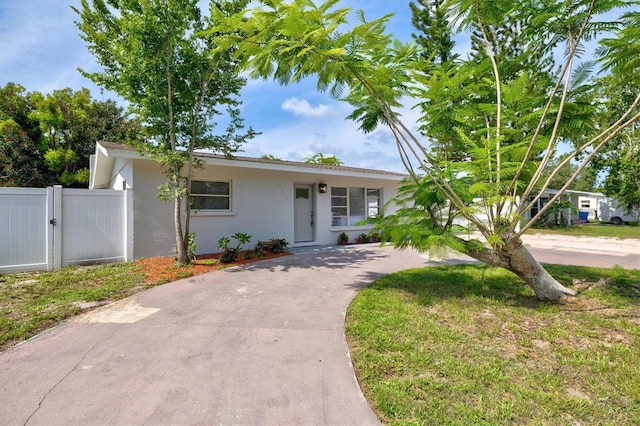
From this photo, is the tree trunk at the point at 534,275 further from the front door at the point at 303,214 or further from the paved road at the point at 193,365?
the front door at the point at 303,214

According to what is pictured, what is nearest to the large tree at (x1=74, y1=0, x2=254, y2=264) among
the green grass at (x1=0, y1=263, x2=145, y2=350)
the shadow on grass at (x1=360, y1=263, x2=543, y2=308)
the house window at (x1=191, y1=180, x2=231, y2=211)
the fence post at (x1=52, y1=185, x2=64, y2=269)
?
the house window at (x1=191, y1=180, x2=231, y2=211)

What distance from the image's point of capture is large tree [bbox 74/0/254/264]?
22.4 ft

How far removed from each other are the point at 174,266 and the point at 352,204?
801cm

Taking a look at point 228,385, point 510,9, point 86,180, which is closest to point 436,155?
point 510,9

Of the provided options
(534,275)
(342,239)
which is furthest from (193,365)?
(342,239)

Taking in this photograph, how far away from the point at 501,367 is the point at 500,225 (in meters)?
2.27

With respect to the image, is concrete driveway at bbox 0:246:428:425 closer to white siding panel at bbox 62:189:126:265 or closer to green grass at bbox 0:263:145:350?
green grass at bbox 0:263:145:350

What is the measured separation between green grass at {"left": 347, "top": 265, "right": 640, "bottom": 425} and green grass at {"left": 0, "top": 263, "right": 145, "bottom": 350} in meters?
4.28

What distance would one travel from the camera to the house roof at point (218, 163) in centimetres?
802

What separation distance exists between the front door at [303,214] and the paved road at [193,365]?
6.48m

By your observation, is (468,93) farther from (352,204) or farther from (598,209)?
(598,209)

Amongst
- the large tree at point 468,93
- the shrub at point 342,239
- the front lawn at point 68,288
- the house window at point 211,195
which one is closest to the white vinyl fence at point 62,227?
the front lawn at point 68,288

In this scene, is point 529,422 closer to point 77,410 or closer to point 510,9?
point 77,410

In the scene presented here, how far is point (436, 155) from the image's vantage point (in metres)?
5.66
